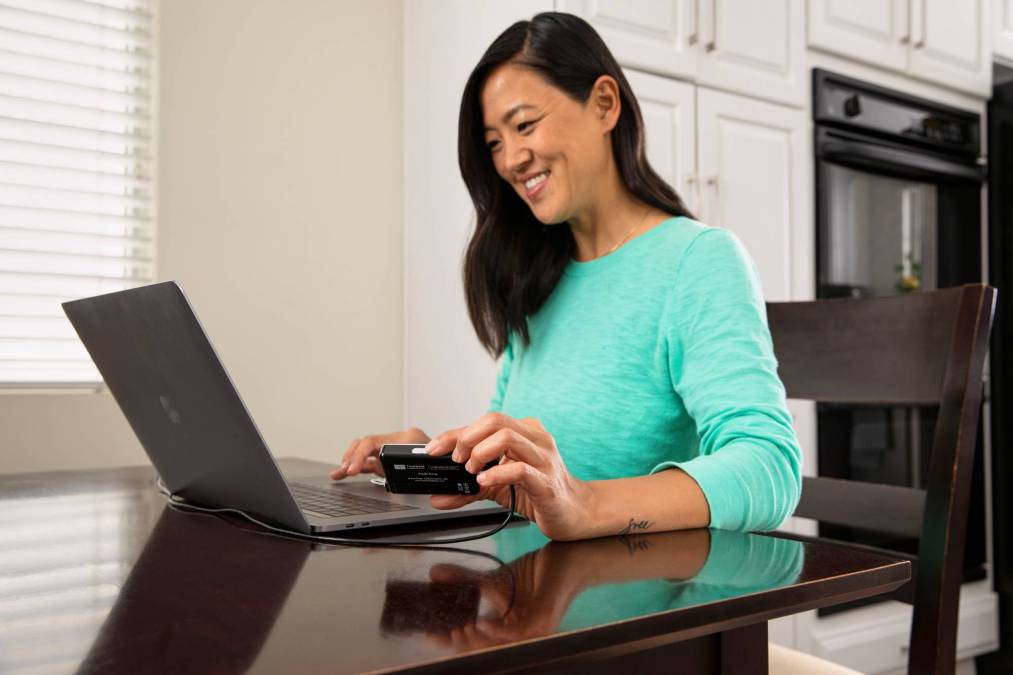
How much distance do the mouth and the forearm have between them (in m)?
0.53

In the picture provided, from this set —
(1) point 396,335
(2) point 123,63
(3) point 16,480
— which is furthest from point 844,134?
(3) point 16,480

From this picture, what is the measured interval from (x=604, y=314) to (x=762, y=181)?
1.07 metres

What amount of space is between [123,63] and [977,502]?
2291mm

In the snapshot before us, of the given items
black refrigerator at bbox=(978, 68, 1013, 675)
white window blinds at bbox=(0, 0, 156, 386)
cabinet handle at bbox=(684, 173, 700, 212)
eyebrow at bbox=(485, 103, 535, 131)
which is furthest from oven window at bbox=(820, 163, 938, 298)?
white window blinds at bbox=(0, 0, 156, 386)

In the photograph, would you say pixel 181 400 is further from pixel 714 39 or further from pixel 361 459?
pixel 714 39

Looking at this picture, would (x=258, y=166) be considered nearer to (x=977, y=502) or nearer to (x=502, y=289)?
(x=502, y=289)

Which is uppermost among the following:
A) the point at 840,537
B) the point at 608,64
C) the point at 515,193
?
the point at 608,64

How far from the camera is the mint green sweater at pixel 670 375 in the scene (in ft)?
2.84

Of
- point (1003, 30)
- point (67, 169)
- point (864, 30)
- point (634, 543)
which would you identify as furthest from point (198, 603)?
point (1003, 30)

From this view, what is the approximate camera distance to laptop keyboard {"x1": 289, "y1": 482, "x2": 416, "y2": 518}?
85 centimetres

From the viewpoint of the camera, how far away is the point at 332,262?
6.61 ft

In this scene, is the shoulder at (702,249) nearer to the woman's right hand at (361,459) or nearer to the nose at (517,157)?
the nose at (517,157)

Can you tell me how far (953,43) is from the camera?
2.44 metres

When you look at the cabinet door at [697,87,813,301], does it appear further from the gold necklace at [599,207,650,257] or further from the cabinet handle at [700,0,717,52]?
the gold necklace at [599,207,650,257]
